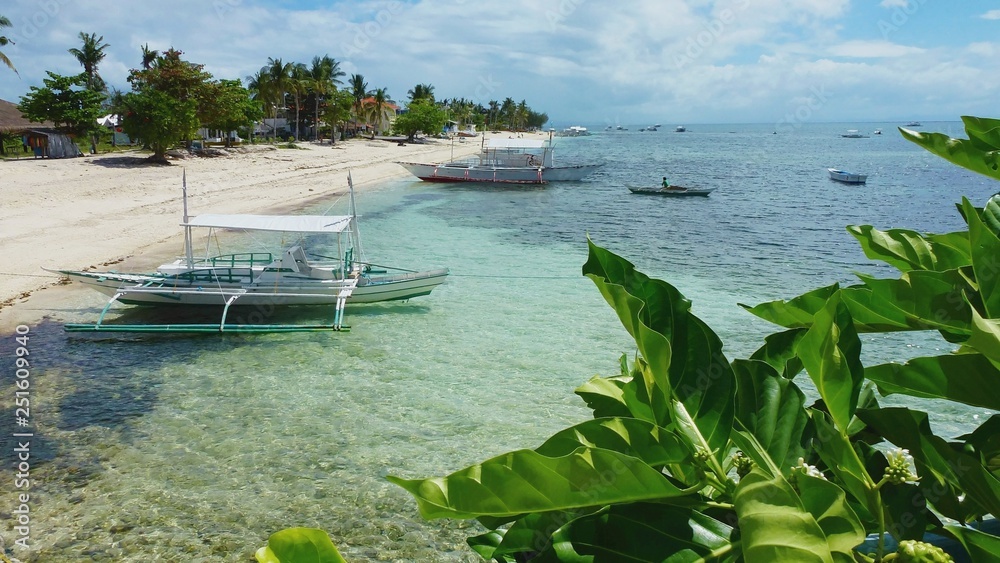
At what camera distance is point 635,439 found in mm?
906

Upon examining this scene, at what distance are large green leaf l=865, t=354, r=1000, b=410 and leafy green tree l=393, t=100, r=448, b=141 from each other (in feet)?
289

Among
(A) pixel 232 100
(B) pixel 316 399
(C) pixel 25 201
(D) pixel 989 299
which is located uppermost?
(A) pixel 232 100

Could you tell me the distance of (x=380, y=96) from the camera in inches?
3492

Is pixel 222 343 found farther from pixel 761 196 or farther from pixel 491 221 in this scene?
pixel 761 196

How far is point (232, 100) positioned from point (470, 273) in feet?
110

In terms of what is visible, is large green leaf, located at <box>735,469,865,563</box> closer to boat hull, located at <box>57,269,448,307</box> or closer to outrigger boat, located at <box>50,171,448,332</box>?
outrigger boat, located at <box>50,171,448,332</box>

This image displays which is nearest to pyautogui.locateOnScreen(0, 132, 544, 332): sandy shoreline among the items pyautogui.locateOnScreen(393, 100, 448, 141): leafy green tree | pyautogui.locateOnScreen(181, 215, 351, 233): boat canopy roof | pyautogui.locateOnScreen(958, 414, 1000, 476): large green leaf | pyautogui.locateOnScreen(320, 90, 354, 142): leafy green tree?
pyautogui.locateOnScreen(181, 215, 351, 233): boat canopy roof

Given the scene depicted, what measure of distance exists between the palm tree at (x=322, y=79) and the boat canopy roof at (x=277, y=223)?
58724 millimetres

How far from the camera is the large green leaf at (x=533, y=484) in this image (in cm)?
78

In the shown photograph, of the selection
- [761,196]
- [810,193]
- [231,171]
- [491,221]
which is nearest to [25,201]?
[231,171]

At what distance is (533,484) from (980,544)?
606mm

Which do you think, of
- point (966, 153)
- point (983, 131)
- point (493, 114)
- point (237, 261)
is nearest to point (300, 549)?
point (966, 153)

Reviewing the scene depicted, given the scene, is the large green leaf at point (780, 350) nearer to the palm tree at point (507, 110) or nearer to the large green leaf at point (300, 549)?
the large green leaf at point (300, 549)

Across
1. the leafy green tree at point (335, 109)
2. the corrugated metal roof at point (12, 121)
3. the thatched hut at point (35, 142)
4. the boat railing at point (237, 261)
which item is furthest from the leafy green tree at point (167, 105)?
the leafy green tree at point (335, 109)
